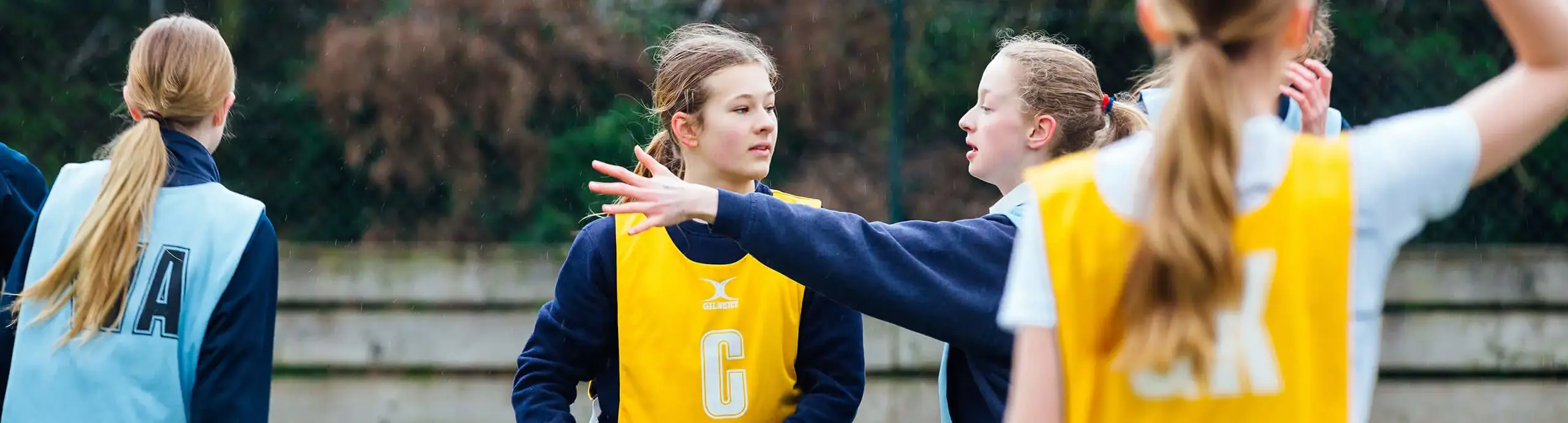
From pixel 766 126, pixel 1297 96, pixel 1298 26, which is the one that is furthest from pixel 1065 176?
pixel 766 126

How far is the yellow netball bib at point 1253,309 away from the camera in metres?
1.33

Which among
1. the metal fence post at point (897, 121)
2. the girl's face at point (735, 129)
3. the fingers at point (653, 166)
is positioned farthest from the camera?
the metal fence post at point (897, 121)

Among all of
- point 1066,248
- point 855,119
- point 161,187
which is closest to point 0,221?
point 161,187

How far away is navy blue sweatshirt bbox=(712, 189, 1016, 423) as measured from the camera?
2.13m

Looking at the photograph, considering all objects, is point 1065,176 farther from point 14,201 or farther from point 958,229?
point 14,201

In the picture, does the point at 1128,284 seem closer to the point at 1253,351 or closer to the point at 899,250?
the point at 1253,351

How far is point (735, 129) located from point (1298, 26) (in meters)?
1.62

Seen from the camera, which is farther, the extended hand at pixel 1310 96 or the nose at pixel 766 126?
the nose at pixel 766 126

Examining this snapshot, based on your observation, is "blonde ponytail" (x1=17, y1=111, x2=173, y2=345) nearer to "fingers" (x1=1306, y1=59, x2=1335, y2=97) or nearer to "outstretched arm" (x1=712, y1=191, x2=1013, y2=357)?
"outstretched arm" (x1=712, y1=191, x2=1013, y2=357)

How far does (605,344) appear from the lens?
9.17ft

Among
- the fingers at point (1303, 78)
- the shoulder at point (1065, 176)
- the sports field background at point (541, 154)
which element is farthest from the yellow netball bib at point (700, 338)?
Answer: the sports field background at point (541, 154)

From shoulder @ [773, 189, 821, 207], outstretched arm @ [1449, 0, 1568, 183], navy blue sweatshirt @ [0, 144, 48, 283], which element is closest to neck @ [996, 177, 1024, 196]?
Answer: shoulder @ [773, 189, 821, 207]

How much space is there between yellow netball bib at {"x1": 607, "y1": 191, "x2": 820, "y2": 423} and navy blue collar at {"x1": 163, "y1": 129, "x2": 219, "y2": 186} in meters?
0.85

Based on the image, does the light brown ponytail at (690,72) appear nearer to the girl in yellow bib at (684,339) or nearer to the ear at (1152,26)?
the girl in yellow bib at (684,339)
